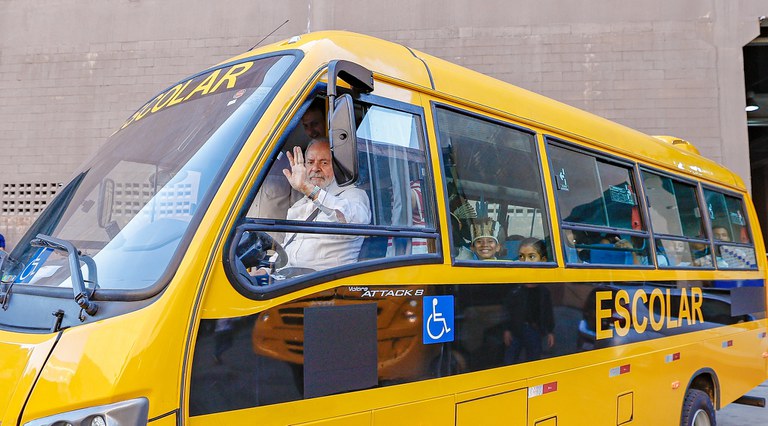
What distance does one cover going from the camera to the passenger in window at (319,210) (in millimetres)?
2645

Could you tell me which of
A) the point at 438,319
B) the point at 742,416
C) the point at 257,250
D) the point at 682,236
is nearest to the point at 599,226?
the point at 682,236

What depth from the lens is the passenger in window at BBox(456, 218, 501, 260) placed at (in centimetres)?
346

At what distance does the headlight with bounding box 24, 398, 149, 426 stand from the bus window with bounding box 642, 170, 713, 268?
14.5ft

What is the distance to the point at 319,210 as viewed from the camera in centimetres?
278

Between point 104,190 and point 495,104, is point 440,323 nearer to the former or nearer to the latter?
point 495,104

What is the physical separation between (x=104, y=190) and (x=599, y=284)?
130 inches

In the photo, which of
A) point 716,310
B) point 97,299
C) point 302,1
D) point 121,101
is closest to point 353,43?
point 97,299

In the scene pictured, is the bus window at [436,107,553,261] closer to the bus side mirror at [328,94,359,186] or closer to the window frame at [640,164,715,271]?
the bus side mirror at [328,94,359,186]

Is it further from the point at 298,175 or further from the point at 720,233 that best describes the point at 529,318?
the point at 720,233

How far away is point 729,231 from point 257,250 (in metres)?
6.04

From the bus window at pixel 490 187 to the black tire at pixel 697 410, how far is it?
2.57 meters

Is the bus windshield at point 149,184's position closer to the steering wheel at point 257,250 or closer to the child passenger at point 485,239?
the steering wheel at point 257,250

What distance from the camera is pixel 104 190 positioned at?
2.90 m

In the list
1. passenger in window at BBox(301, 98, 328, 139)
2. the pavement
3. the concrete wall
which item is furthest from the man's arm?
the concrete wall
